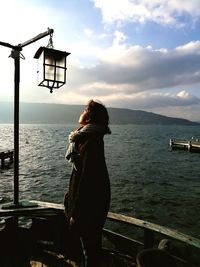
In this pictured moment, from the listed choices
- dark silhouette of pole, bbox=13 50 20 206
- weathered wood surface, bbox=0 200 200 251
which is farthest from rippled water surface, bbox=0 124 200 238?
dark silhouette of pole, bbox=13 50 20 206

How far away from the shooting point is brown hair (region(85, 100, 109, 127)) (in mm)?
3477

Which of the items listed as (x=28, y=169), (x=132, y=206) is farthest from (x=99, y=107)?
(x=28, y=169)

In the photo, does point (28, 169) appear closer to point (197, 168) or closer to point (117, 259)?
point (197, 168)

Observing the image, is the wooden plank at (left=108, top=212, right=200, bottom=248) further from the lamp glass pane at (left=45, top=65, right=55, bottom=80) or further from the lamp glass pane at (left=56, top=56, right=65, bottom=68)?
the lamp glass pane at (left=56, top=56, right=65, bottom=68)

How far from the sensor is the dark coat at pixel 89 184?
3.30 metres

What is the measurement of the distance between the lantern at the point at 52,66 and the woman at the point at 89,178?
2.22 metres

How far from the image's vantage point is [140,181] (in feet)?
83.0

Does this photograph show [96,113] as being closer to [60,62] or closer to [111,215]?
[111,215]

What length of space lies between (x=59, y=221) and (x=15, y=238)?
2.87 ft

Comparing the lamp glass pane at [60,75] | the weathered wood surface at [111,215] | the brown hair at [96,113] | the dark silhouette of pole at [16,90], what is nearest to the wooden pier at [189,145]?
the lamp glass pane at [60,75]

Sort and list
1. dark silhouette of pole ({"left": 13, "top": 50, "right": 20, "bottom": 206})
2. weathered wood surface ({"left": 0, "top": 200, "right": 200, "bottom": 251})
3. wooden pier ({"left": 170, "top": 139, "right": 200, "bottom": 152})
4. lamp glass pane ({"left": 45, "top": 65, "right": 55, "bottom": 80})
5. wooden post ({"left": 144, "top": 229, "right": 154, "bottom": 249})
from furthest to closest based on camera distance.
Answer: wooden pier ({"left": 170, "top": 139, "right": 200, "bottom": 152}) → lamp glass pane ({"left": 45, "top": 65, "right": 55, "bottom": 80}) → dark silhouette of pole ({"left": 13, "top": 50, "right": 20, "bottom": 206}) → wooden post ({"left": 144, "top": 229, "right": 154, "bottom": 249}) → weathered wood surface ({"left": 0, "top": 200, "right": 200, "bottom": 251})

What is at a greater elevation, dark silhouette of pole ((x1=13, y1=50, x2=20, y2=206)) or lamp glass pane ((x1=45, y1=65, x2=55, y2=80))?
lamp glass pane ((x1=45, y1=65, x2=55, y2=80))

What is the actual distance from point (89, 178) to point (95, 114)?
780 millimetres

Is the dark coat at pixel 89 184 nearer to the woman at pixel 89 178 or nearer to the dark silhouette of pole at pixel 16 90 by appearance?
the woman at pixel 89 178
